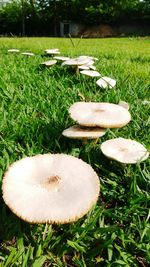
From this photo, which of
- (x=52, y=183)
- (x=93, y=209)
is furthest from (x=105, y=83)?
(x=52, y=183)

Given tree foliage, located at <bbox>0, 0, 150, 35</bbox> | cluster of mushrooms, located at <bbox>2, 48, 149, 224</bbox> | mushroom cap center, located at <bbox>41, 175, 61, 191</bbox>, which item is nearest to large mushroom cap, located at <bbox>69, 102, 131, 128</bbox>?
cluster of mushrooms, located at <bbox>2, 48, 149, 224</bbox>

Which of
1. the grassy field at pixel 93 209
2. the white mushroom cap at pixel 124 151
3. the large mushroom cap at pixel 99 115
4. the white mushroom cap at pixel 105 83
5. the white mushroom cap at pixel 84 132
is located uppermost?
the large mushroom cap at pixel 99 115

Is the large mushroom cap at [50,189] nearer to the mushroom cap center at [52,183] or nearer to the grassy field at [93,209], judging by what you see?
the mushroom cap center at [52,183]

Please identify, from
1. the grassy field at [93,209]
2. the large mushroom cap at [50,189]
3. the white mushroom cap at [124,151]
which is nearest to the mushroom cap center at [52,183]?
the large mushroom cap at [50,189]

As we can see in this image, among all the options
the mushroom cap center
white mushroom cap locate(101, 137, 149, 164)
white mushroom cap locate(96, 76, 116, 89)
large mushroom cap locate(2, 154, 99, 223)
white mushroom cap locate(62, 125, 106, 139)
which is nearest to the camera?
large mushroom cap locate(2, 154, 99, 223)

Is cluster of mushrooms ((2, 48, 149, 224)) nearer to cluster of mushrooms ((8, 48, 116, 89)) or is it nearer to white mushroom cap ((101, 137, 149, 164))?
white mushroom cap ((101, 137, 149, 164))

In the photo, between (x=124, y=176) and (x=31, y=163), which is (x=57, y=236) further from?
(x=124, y=176)
